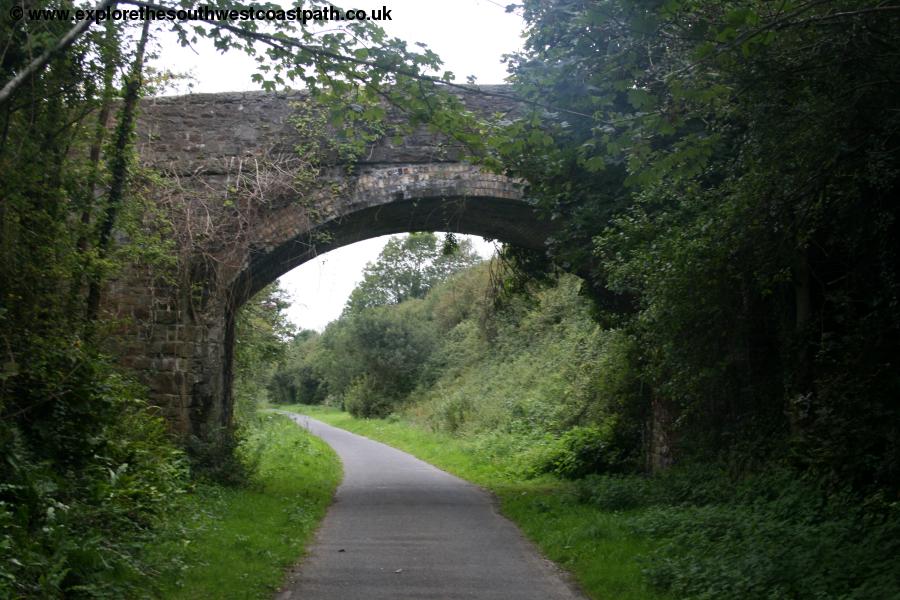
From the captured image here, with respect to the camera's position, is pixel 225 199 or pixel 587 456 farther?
pixel 587 456

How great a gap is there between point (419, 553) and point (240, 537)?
1752 millimetres

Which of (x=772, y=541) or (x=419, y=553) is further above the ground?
(x=772, y=541)

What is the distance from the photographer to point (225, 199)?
43.6 ft

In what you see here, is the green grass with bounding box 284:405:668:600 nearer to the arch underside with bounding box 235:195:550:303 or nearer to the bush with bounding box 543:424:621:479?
the bush with bounding box 543:424:621:479

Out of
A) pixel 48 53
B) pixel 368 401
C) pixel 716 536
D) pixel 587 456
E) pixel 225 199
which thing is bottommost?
pixel 716 536

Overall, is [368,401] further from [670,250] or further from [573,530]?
[670,250]

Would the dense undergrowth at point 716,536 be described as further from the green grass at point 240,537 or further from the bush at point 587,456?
the bush at point 587,456

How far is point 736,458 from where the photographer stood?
9797 mm

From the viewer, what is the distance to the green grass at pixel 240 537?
6.71 metres

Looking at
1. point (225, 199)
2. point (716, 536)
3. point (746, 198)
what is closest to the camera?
point (716, 536)

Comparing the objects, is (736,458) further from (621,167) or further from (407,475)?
(407,475)

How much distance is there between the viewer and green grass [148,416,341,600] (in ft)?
22.0

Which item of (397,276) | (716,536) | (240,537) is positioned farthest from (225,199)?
(397,276)

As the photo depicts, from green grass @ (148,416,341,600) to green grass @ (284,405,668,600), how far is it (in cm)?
255
